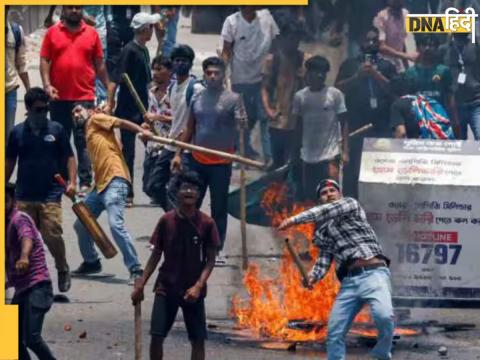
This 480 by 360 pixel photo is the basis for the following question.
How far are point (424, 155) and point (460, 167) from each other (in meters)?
0.30

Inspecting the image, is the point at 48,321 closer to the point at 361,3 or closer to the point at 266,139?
the point at 266,139

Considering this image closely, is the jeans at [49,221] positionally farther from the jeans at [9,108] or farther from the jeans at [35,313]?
the jeans at [9,108]

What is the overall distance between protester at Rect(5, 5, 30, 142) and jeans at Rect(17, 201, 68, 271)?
2.52m

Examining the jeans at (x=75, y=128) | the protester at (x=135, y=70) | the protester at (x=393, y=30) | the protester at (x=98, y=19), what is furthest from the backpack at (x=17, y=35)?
the protester at (x=393, y=30)

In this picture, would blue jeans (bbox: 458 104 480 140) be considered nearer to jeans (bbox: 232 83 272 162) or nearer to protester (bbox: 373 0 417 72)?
protester (bbox: 373 0 417 72)

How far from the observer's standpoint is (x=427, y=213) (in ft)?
43.5

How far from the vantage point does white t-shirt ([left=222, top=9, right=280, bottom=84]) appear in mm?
15602

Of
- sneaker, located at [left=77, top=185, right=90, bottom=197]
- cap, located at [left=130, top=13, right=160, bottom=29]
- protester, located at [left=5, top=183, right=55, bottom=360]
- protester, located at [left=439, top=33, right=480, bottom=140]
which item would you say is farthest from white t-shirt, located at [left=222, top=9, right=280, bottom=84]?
protester, located at [left=5, top=183, right=55, bottom=360]

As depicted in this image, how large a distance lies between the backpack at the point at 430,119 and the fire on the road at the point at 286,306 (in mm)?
1706

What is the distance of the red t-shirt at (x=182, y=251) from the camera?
440 inches

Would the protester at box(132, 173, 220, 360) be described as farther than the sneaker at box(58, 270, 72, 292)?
No

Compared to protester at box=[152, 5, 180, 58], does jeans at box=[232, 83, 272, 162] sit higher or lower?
lower

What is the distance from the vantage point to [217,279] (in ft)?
47.2

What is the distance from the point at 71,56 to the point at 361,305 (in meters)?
5.39
